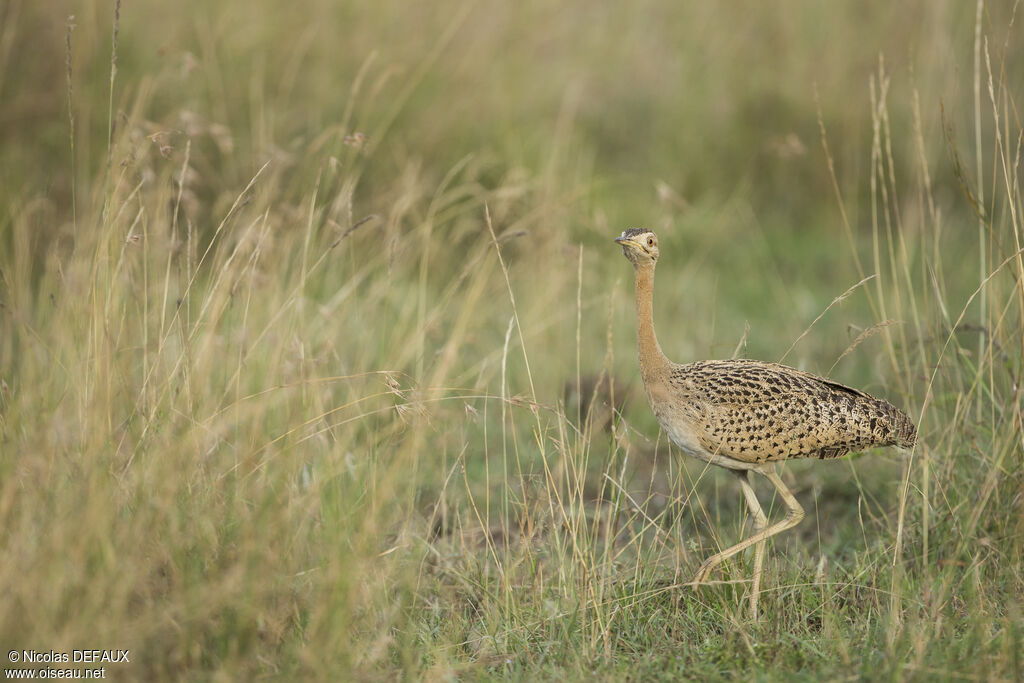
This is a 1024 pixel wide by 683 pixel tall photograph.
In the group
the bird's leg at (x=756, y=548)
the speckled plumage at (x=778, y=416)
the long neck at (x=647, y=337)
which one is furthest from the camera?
the long neck at (x=647, y=337)

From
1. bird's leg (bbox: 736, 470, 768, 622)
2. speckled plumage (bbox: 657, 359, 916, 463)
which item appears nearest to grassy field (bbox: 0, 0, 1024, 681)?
bird's leg (bbox: 736, 470, 768, 622)

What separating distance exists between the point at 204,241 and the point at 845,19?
5334 millimetres

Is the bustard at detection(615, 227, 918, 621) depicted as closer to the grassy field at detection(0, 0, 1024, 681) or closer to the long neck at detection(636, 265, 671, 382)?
the long neck at detection(636, 265, 671, 382)

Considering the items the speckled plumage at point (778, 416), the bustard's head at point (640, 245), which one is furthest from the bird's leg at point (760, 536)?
the bustard's head at point (640, 245)

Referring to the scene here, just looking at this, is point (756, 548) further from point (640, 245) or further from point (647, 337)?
point (640, 245)

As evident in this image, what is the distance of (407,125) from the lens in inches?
260

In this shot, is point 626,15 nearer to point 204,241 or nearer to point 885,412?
point 204,241

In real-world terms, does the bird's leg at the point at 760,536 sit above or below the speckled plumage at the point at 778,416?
below

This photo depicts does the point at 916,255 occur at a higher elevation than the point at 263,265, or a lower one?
lower

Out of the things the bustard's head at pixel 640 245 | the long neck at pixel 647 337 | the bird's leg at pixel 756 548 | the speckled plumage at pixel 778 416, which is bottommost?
the bird's leg at pixel 756 548

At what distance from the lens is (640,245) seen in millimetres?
3473

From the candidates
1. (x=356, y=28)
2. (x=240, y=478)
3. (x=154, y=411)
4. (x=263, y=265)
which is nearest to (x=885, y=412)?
(x=240, y=478)

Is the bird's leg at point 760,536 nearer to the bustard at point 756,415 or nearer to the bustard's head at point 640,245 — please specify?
the bustard at point 756,415

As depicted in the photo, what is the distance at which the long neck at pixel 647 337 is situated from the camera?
3.53 m
